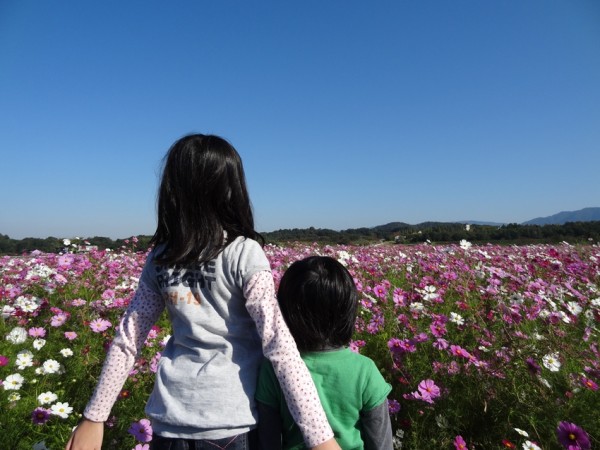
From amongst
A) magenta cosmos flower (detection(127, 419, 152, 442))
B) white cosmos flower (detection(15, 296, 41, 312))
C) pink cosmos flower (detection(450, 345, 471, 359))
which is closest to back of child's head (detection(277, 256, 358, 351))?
magenta cosmos flower (detection(127, 419, 152, 442))

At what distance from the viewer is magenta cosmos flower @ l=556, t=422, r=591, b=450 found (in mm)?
1260

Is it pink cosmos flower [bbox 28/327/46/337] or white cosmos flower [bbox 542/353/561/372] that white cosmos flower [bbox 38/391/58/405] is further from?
white cosmos flower [bbox 542/353/561/372]

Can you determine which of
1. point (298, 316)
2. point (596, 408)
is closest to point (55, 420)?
point (298, 316)

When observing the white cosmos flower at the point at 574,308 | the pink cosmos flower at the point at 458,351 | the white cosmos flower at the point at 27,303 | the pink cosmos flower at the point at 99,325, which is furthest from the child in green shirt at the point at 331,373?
the white cosmos flower at the point at 27,303

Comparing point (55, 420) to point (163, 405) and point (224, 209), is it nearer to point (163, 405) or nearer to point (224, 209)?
point (163, 405)

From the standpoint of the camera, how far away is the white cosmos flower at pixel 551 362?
1.86m

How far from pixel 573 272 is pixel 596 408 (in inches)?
66.0

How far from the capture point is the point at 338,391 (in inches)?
44.1

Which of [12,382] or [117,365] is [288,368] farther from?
[12,382]

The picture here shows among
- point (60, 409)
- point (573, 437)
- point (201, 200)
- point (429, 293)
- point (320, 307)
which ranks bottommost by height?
point (60, 409)

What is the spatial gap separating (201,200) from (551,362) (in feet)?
6.16

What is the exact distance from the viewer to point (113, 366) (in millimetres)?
1179

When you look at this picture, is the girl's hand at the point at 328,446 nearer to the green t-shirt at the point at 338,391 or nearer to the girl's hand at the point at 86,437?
the green t-shirt at the point at 338,391

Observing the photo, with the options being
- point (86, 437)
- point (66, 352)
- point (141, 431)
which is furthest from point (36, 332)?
point (86, 437)
